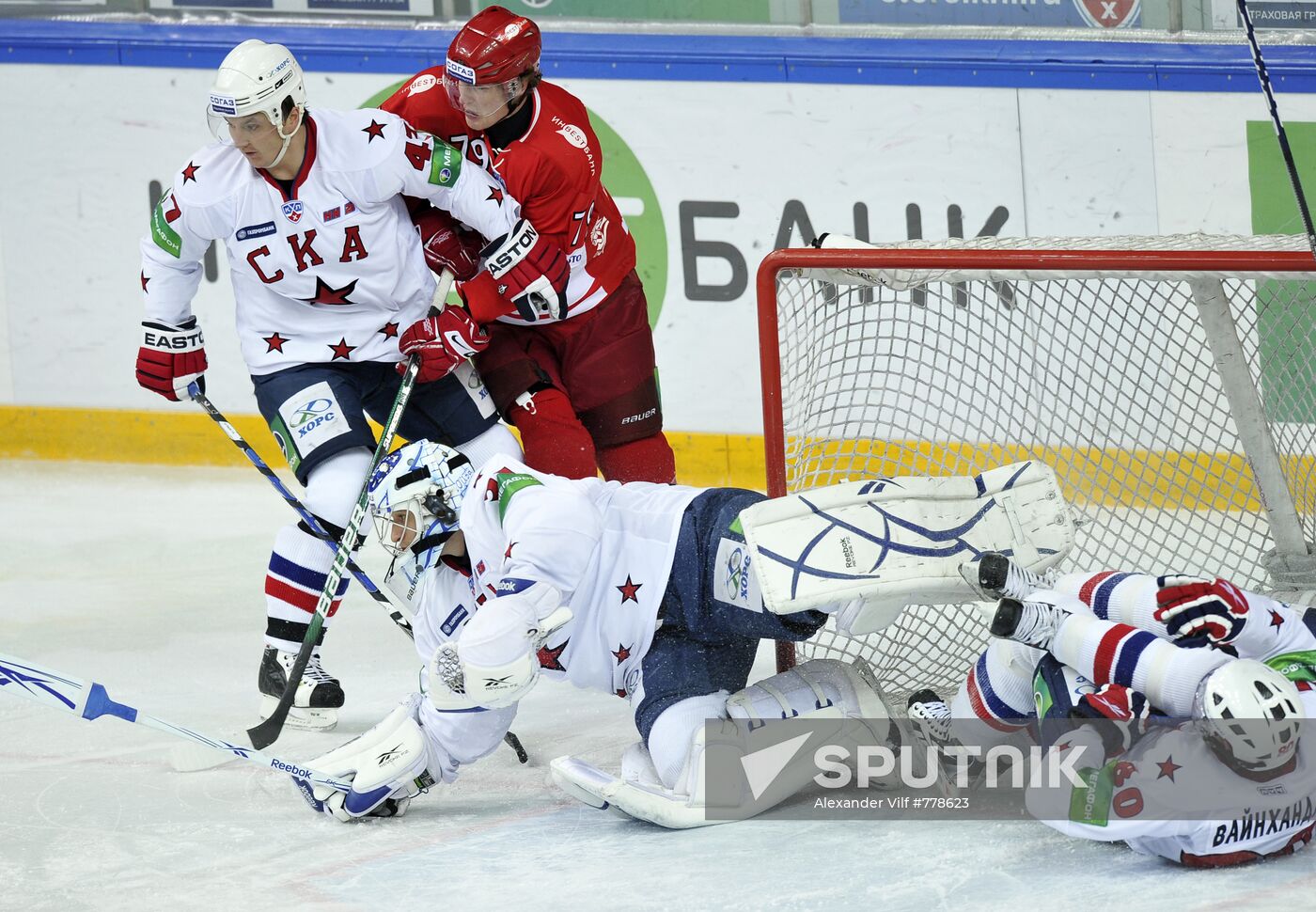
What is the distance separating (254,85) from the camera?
285cm

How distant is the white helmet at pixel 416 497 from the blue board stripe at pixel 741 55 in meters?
2.37

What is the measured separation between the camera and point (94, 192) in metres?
5.04

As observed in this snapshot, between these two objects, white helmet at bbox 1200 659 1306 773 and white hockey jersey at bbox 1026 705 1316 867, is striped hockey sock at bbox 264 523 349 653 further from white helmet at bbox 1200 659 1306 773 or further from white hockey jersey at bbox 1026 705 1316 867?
white helmet at bbox 1200 659 1306 773

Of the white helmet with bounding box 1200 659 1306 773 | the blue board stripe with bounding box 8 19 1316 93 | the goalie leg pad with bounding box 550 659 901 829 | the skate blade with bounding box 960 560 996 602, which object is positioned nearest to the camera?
the white helmet with bounding box 1200 659 1306 773

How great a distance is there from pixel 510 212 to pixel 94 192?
2364 millimetres

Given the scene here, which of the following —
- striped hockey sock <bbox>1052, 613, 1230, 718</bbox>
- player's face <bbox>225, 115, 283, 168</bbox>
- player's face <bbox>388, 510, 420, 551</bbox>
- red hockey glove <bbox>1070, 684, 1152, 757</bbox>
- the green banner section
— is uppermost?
player's face <bbox>225, 115, 283, 168</bbox>

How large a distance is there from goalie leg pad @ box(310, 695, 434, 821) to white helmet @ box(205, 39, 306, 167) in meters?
1.03

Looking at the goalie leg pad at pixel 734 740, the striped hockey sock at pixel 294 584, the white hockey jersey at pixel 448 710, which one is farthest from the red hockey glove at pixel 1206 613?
the striped hockey sock at pixel 294 584

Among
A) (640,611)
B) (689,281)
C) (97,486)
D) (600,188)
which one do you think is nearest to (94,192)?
(97,486)

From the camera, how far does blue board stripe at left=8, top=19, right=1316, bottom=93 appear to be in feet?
14.4

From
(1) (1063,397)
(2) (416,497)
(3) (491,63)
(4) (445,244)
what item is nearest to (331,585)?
(2) (416,497)

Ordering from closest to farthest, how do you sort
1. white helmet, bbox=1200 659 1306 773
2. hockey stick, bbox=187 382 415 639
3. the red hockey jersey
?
white helmet, bbox=1200 659 1306 773
hockey stick, bbox=187 382 415 639
the red hockey jersey

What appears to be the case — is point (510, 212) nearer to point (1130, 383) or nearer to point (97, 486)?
point (1130, 383)

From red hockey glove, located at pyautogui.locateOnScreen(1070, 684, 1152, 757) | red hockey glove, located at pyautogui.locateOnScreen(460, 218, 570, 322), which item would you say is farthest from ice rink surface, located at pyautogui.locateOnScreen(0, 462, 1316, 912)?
red hockey glove, located at pyautogui.locateOnScreen(460, 218, 570, 322)
